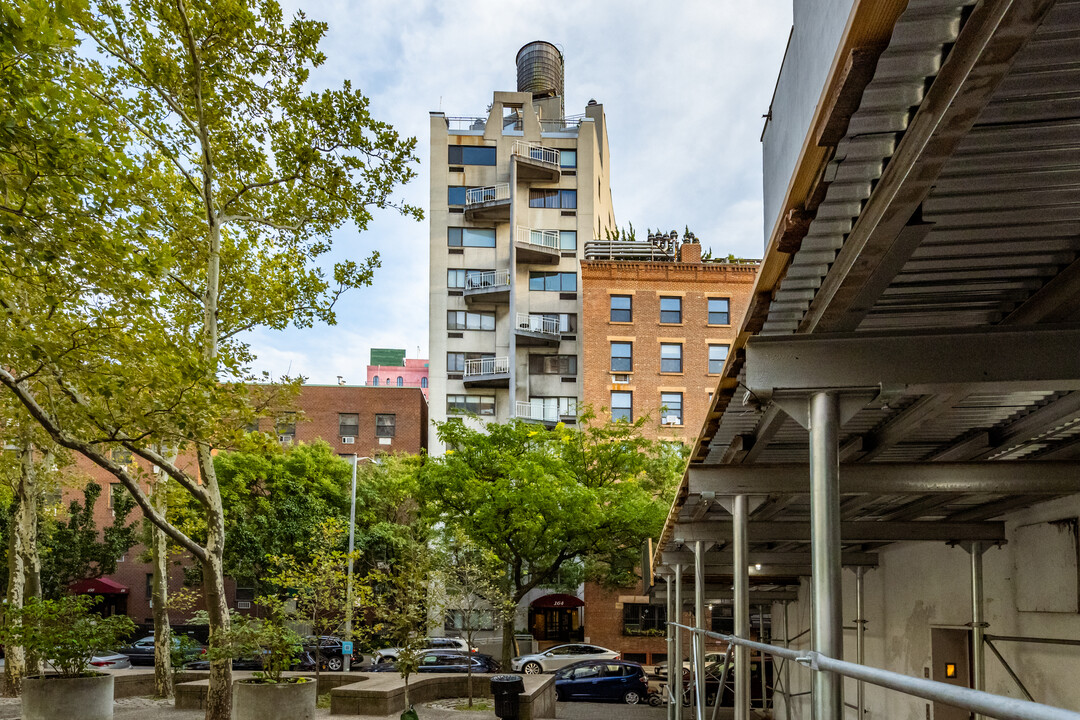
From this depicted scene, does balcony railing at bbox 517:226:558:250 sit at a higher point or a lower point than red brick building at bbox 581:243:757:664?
higher

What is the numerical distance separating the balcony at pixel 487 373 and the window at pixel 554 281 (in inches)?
198

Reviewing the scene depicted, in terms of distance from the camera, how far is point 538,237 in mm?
55688

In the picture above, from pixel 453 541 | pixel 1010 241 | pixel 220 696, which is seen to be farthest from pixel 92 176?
pixel 453 541

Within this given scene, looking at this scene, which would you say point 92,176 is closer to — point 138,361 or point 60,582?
point 138,361

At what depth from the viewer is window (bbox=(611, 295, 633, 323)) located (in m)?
48.8

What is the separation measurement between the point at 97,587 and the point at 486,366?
23889mm

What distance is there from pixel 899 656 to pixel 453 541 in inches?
1015

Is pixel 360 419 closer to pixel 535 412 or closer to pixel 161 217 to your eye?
pixel 535 412

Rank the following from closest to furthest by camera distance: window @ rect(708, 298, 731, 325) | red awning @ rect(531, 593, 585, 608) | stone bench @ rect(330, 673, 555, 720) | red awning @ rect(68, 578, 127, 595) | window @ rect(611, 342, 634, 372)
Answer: stone bench @ rect(330, 673, 555, 720) < red awning @ rect(531, 593, 585, 608) < red awning @ rect(68, 578, 127, 595) < window @ rect(611, 342, 634, 372) < window @ rect(708, 298, 731, 325)

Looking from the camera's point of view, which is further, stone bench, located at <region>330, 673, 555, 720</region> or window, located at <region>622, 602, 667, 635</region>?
window, located at <region>622, 602, 667, 635</region>

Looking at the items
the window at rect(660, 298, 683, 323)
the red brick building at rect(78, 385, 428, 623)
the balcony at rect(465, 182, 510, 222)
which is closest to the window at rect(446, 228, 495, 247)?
the balcony at rect(465, 182, 510, 222)

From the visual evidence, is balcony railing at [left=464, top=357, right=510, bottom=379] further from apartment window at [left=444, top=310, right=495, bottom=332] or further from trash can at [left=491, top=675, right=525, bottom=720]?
trash can at [left=491, top=675, right=525, bottom=720]

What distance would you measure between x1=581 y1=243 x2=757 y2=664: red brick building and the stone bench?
23069 millimetres

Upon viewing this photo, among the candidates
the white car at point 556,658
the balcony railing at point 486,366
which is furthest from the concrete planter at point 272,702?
the balcony railing at point 486,366
